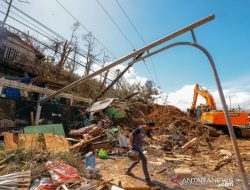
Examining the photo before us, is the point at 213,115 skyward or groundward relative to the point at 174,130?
skyward

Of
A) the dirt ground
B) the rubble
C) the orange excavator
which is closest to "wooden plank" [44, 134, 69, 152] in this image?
the rubble

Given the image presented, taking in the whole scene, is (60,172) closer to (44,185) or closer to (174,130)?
(44,185)

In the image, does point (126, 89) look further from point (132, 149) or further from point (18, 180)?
point (18, 180)

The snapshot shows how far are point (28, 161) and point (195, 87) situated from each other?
52.4ft

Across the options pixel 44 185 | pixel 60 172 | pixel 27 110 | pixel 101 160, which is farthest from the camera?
pixel 27 110

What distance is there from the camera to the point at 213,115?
48.1 ft

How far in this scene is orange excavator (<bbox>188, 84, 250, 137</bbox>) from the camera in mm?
14241

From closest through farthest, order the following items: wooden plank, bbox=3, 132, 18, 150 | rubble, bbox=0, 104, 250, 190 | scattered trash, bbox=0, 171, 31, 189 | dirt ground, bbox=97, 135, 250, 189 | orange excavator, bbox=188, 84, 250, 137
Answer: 1. scattered trash, bbox=0, 171, 31, 189
2. rubble, bbox=0, 104, 250, 190
3. dirt ground, bbox=97, 135, 250, 189
4. wooden plank, bbox=3, 132, 18, 150
5. orange excavator, bbox=188, 84, 250, 137

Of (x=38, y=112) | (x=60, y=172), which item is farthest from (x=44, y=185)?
(x=38, y=112)

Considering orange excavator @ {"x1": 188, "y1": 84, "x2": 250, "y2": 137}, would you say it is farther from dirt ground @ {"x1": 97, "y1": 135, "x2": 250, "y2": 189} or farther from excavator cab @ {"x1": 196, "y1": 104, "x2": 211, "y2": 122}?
dirt ground @ {"x1": 97, "y1": 135, "x2": 250, "y2": 189}

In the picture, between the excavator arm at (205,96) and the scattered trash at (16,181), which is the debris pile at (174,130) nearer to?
the excavator arm at (205,96)

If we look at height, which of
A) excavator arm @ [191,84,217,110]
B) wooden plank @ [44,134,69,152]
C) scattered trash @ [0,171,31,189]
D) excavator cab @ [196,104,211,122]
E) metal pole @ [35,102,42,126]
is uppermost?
excavator arm @ [191,84,217,110]

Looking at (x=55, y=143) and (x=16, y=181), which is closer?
(x=16, y=181)

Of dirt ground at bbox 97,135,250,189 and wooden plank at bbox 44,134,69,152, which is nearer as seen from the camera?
dirt ground at bbox 97,135,250,189
